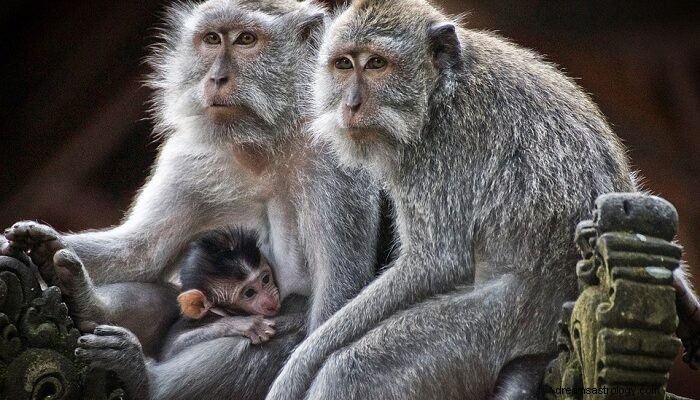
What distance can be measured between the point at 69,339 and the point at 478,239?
5.36ft

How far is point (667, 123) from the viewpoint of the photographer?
5.64 meters

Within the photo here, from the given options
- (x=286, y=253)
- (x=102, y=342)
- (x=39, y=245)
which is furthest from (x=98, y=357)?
(x=286, y=253)

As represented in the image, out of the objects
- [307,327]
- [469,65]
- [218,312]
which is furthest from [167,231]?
[469,65]

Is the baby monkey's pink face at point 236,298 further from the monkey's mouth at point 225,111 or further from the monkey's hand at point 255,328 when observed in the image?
the monkey's mouth at point 225,111

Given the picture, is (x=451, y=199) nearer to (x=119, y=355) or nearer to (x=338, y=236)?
(x=338, y=236)

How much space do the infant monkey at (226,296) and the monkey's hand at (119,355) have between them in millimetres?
354

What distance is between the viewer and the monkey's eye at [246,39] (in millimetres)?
4828

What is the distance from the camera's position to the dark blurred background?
559 centimetres

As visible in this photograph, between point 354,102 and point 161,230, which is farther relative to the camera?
point 161,230

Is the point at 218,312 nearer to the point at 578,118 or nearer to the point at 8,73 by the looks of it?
the point at 578,118

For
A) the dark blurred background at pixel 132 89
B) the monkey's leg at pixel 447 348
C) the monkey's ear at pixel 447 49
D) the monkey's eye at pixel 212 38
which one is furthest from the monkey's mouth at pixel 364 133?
the dark blurred background at pixel 132 89

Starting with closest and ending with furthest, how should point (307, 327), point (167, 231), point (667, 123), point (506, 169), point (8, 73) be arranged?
point (506, 169) → point (307, 327) → point (167, 231) → point (667, 123) → point (8, 73)

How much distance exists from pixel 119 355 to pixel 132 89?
Answer: 2.42 m

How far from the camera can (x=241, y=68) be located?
4754 millimetres
